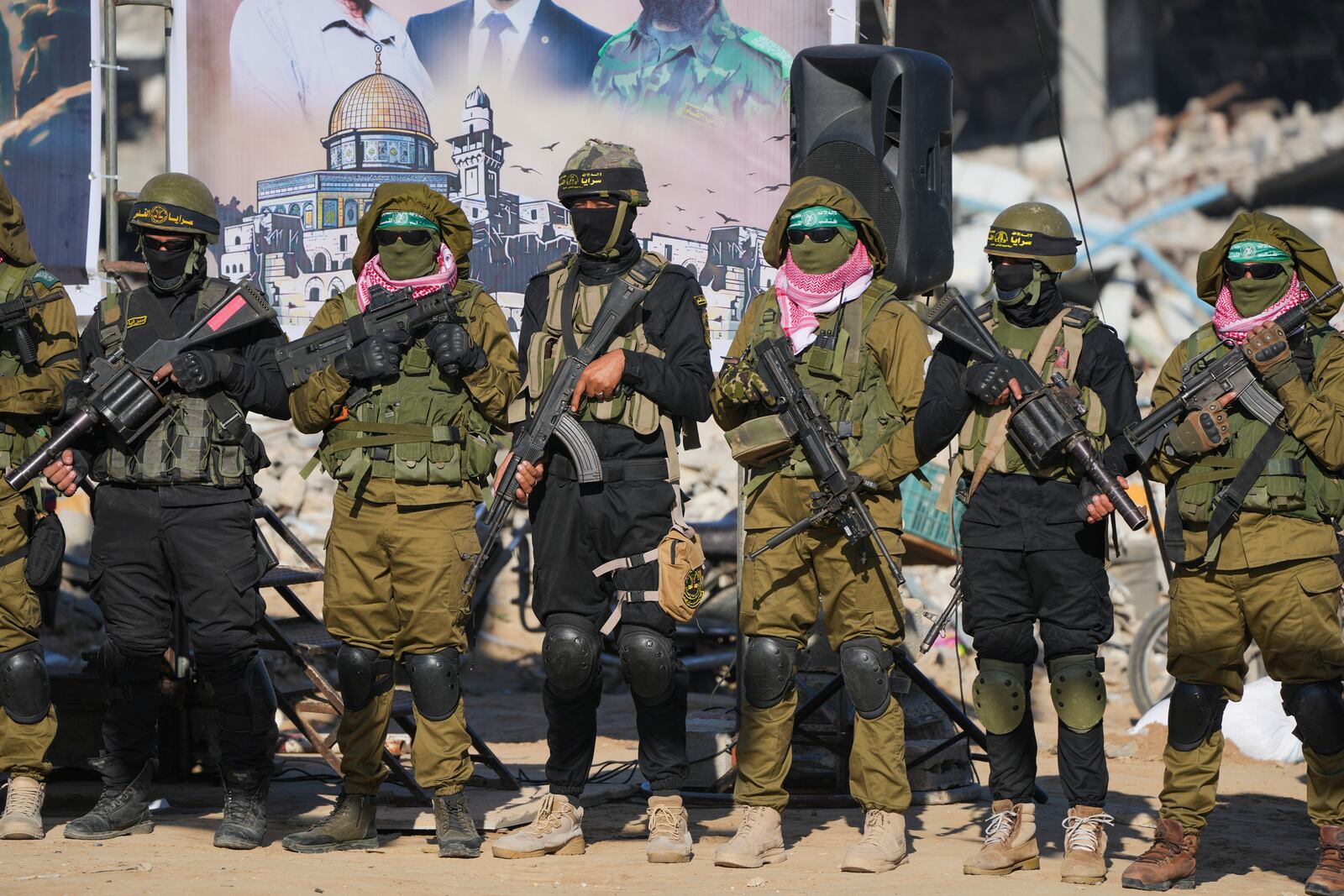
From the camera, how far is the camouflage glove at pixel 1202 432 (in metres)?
6.12

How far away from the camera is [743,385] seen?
6508 mm

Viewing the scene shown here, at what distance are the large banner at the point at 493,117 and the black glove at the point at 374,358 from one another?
91.5 inches

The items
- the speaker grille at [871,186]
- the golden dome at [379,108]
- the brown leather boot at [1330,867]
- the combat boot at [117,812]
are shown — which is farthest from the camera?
the golden dome at [379,108]

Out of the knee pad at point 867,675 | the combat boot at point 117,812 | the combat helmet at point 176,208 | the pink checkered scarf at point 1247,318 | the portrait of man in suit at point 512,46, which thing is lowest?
the combat boot at point 117,812

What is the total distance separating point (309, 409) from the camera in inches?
259

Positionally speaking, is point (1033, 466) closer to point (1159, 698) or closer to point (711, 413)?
point (711, 413)

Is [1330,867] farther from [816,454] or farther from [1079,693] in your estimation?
[816,454]

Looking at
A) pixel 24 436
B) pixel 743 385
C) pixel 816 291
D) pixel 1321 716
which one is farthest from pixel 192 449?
pixel 1321 716

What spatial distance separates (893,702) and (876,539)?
629mm

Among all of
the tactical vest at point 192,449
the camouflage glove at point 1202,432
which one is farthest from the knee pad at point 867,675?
the tactical vest at point 192,449

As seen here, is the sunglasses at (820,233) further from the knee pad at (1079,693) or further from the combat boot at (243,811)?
the combat boot at (243,811)

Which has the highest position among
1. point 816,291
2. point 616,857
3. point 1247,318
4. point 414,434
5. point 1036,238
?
point 1036,238

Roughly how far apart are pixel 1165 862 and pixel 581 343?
2.83 metres

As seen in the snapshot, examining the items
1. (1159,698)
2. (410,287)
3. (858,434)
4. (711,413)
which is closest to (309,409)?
(410,287)
